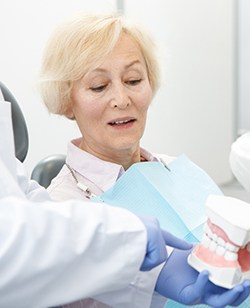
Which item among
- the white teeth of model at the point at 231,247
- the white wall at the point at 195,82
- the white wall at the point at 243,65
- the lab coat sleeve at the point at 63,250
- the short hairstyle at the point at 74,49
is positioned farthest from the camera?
the white wall at the point at 243,65

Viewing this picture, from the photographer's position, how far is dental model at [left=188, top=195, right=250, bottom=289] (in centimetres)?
90

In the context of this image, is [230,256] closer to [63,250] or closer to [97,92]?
[63,250]

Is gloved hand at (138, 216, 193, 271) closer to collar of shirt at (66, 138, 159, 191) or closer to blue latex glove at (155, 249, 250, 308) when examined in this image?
blue latex glove at (155, 249, 250, 308)

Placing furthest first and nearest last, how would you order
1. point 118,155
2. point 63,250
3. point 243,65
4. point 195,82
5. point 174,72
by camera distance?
point 243,65 < point 195,82 < point 174,72 < point 118,155 < point 63,250

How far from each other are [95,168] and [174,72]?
2007mm

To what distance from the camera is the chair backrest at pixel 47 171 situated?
5.24ft

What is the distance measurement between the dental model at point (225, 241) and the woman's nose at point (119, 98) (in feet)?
1.60

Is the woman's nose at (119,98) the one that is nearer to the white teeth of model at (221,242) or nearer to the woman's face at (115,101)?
the woman's face at (115,101)

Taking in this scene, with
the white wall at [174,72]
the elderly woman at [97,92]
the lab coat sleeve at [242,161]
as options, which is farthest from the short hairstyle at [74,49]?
the white wall at [174,72]

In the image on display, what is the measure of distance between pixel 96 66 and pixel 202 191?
405 mm

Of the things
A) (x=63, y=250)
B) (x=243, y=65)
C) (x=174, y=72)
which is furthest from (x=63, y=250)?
(x=243, y=65)

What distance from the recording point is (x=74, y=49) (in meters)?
1.37

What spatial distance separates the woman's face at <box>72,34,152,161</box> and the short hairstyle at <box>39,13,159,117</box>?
0.02 meters

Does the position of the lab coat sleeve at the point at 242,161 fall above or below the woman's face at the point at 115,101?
below
